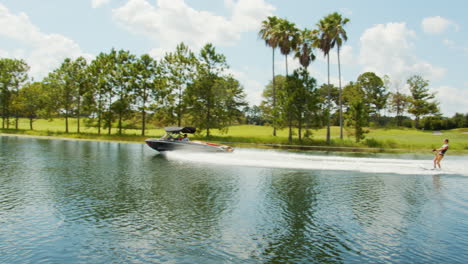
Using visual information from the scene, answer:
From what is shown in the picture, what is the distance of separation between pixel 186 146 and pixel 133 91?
3412 centimetres

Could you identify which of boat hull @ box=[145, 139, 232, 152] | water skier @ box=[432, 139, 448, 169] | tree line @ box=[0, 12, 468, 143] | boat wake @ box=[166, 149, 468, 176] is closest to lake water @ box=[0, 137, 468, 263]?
water skier @ box=[432, 139, 448, 169]

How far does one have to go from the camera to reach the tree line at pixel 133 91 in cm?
5978

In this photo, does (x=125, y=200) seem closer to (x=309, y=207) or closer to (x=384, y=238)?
(x=309, y=207)

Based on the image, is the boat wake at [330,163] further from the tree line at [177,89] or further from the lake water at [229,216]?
the tree line at [177,89]

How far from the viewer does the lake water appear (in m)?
9.44

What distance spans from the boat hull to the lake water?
9692 millimetres

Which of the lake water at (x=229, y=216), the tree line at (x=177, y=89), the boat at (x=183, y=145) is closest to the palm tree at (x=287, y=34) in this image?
the tree line at (x=177, y=89)

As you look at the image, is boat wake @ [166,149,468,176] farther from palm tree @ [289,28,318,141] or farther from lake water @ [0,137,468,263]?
palm tree @ [289,28,318,141]

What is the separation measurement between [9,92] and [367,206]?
86.0m

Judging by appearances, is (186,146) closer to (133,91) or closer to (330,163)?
(330,163)

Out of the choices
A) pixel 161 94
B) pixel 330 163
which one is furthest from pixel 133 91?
pixel 330 163

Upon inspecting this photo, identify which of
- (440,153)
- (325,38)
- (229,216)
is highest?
(325,38)

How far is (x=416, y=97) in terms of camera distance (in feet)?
321

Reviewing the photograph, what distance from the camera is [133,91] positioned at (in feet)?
213
